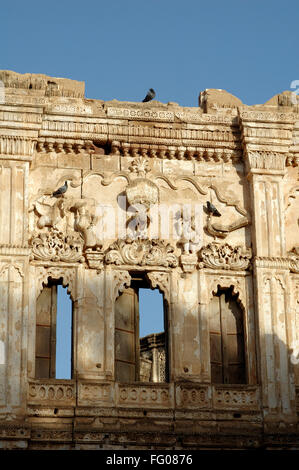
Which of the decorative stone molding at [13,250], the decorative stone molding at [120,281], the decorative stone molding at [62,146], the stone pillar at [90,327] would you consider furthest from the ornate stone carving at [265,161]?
the decorative stone molding at [13,250]

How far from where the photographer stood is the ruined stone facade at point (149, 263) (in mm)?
18453

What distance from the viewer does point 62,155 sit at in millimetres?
20172

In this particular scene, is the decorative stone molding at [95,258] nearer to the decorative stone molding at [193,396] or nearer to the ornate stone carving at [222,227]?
the ornate stone carving at [222,227]

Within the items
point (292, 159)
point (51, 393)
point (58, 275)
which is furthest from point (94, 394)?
point (292, 159)

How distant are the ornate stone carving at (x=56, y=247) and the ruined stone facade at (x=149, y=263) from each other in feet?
0.08

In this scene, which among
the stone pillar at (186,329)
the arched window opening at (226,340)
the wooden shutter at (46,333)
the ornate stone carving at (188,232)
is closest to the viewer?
the wooden shutter at (46,333)

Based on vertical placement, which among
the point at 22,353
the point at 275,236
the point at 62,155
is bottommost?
the point at 22,353

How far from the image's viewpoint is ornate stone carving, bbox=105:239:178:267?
1947 cm

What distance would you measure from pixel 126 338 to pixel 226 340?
61.5 inches
